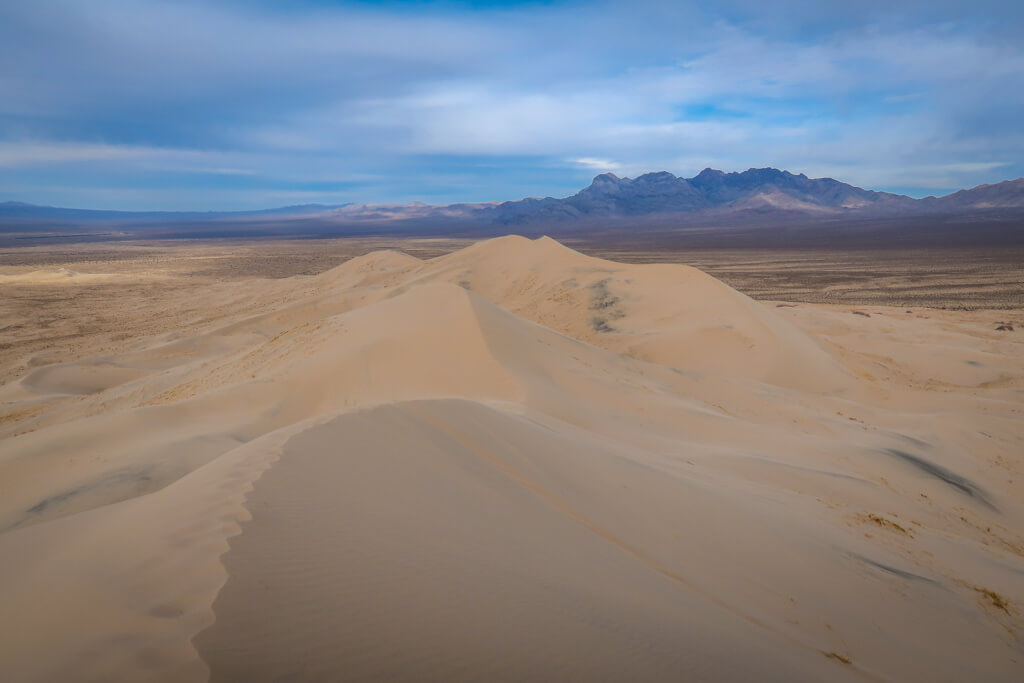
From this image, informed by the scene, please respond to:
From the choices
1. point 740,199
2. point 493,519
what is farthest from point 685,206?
point 493,519

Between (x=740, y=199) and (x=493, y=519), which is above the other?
(x=740, y=199)

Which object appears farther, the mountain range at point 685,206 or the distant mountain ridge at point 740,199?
the distant mountain ridge at point 740,199

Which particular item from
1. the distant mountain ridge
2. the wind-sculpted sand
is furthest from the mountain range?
the wind-sculpted sand

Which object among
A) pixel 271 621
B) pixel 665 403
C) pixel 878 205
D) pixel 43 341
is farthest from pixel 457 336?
pixel 878 205

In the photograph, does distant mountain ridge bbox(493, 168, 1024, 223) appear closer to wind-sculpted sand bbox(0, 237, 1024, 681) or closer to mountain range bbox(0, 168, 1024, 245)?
mountain range bbox(0, 168, 1024, 245)

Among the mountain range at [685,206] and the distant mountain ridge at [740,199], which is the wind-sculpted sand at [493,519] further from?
the distant mountain ridge at [740,199]

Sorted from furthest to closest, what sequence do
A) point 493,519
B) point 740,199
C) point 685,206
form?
point 740,199
point 685,206
point 493,519

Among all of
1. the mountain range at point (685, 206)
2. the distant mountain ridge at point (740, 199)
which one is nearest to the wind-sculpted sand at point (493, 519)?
the mountain range at point (685, 206)

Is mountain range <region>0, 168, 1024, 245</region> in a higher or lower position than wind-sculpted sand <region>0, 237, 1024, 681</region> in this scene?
higher

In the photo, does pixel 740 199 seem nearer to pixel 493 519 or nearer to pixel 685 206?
pixel 685 206
